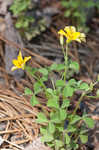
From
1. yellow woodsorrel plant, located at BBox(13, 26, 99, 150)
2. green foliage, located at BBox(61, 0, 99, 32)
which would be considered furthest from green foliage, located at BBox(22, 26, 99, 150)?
green foliage, located at BBox(61, 0, 99, 32)

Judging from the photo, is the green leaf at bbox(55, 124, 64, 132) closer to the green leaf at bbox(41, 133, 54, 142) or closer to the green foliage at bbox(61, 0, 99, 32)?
the green leaf at bbox(41, 133, 54, 142)

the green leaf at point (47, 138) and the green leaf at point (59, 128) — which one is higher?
the green leaf at point (59, 128)

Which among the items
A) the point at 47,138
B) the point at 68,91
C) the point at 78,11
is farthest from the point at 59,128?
the point at 78,11

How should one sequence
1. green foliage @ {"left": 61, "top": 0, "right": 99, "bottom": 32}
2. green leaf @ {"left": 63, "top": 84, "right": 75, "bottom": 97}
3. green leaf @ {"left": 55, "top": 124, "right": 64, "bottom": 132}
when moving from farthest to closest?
green foliage @ {"left": 61, "top": 0, "right": 99, "bottom": 32}, green leaf @ {"left": 55, "top": 124, "right": 64, "bottom": 132}, green leaf @ {"left": 63, "top": 84, "right": 75, "bottom": 97}

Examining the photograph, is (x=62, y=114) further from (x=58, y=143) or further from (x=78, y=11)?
(x=78, y=11)

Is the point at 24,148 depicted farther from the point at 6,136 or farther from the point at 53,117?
the point at 53,117

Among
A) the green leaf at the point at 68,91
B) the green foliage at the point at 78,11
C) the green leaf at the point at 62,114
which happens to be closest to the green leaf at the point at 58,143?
the green leaf at the point at 62,114

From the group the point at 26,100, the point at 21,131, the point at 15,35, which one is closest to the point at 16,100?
the point at 26,100

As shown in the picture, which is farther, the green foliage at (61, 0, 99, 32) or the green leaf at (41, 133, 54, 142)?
the green foliage at (61, 0, 99, 32)

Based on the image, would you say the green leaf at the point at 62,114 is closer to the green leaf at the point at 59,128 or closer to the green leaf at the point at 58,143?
the green leaf at the point at 59,128

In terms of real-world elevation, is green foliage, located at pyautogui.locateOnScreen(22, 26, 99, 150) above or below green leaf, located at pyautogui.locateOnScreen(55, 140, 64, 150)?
above
